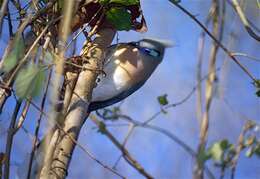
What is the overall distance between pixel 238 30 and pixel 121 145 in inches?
11.9

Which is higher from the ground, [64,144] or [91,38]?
[91,38]

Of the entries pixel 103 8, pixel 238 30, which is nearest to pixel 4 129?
Answer: pixel 103 8

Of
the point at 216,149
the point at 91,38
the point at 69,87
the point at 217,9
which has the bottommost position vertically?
the point at 216,149

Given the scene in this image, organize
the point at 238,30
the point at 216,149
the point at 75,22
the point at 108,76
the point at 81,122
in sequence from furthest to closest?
1. the point at 238,30
2. the point at 108,76
3. the point at 75,22
4. the point at 81,122
5. the point at 216,149

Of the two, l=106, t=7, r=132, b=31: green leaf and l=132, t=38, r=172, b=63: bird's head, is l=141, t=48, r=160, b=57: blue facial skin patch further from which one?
l=106, t=7, r=132, b=31: green leaf

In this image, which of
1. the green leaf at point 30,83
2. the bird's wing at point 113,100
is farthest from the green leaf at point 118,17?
the green leaf at point 30,83

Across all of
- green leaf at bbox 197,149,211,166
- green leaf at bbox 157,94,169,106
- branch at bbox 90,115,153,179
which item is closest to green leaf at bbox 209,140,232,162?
green leaf at bbox 197,149,211,166

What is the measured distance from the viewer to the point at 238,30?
966 millimetres

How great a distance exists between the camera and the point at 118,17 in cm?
73

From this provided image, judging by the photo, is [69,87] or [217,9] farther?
[217,9]

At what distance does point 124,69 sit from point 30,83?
0.48 metres

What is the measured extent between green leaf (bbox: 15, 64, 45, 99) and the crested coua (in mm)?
409

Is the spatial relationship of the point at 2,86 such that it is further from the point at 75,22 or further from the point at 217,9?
the point at 217,9

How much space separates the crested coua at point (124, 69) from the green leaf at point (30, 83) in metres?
0.41
